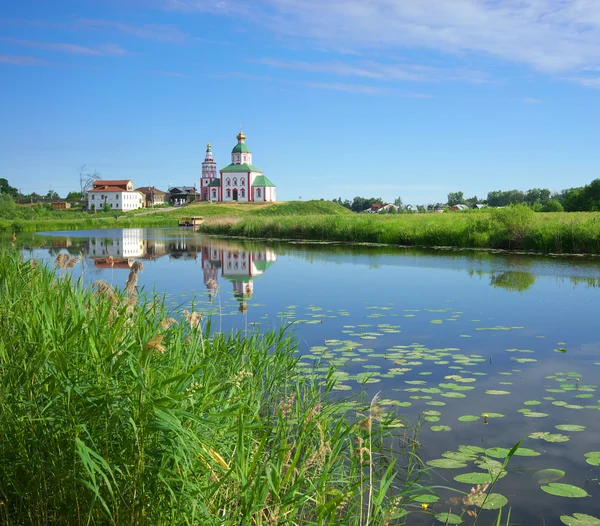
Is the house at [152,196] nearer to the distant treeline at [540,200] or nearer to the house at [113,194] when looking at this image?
the house at [113,194]

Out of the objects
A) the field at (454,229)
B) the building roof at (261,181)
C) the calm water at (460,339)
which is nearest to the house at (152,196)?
the building roof at (261,181)

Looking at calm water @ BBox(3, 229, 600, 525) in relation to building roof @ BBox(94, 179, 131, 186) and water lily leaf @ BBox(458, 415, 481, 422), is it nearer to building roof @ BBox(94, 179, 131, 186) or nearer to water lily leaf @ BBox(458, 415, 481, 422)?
water lily leaf @ BBox(458, 415, 481, 422)

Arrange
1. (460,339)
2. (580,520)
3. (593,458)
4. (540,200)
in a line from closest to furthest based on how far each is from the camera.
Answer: (580,520), (593,458), (460,339), (540,200)

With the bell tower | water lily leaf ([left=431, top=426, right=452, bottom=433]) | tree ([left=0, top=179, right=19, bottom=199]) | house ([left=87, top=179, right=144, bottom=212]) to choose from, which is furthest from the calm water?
tree ([left=0, top=179, right=19, bottom=199])

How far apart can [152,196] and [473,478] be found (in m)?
116

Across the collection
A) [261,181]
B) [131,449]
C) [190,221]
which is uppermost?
[261,181]

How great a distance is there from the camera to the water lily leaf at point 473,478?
14.6 feet

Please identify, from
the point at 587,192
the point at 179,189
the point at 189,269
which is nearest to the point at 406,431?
the point at 189,269

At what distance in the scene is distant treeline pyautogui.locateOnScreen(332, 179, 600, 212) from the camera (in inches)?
2279

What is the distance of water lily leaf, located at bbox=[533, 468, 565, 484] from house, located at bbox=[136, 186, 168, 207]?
113 metres

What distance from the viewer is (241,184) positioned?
333ft

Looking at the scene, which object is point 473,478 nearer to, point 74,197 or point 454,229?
point 454,229

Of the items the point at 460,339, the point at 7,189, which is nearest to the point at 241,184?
the point at 7,189

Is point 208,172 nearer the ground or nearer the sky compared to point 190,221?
nearer the sky
